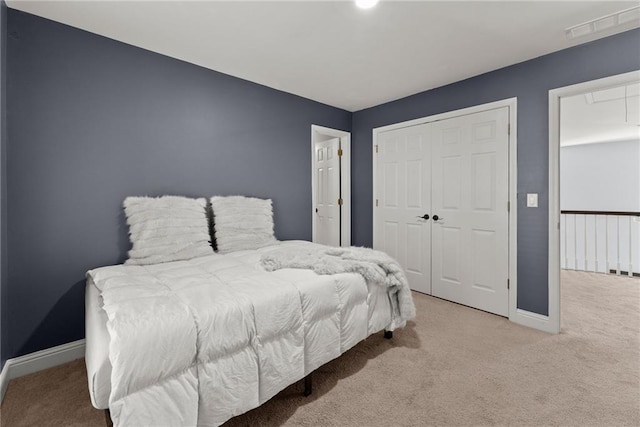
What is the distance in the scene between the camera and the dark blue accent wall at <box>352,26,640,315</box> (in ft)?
7.57

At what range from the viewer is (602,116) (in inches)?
179

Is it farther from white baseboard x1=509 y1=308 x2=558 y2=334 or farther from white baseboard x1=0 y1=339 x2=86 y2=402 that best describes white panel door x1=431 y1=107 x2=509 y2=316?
white baseboard x1=0 y1=339 x2=86 y2=402

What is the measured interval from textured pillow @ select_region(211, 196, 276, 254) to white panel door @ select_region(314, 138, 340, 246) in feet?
4.46

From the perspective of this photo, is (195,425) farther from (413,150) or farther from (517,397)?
(413,150)

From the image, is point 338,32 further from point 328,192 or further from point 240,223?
point 328,192

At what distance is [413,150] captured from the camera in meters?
3.63

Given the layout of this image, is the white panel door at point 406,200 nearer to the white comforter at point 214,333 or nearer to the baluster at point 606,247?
the white comforter at point 214,333

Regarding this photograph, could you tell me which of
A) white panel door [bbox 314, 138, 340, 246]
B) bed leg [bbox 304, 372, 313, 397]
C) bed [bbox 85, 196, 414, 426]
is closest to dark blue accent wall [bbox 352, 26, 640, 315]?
bed [bbox 85, 196, 414, 426]

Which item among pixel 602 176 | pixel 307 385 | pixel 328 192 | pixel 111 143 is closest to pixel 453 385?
pixel 307 385

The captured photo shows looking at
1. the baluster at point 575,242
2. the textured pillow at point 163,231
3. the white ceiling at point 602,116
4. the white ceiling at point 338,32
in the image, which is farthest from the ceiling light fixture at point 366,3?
the baluster at point 575,242

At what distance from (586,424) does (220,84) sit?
373 centimetres

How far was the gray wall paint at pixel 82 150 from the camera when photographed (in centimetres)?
199

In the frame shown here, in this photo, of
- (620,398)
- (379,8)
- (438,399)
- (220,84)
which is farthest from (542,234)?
(220,84)

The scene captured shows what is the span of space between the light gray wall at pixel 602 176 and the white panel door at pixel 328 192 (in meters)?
6.27
